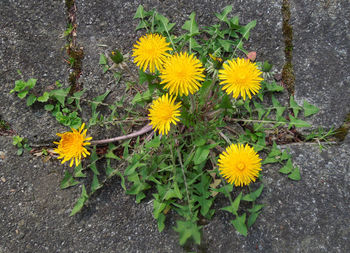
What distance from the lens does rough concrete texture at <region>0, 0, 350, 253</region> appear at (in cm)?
184

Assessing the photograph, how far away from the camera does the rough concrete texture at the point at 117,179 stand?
6.03ft

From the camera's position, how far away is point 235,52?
2199mm

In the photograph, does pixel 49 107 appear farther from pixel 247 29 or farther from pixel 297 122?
pixel 297 122

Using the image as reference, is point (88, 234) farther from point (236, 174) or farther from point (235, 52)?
point (235, 52)

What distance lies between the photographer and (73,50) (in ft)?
7.27

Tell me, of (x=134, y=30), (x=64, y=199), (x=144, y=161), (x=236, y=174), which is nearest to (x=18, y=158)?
(x=64, y=199)

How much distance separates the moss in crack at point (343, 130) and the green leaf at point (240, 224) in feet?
2.82

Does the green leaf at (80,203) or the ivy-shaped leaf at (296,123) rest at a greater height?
the ivy-shaped leaf at (296,123)

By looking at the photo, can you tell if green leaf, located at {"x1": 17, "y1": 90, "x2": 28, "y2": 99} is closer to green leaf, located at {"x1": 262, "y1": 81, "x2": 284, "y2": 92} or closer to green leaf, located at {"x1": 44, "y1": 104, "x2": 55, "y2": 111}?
green leaf, located at {"x1": 44, "y1": 104, "x2": 55, "y2": 111}

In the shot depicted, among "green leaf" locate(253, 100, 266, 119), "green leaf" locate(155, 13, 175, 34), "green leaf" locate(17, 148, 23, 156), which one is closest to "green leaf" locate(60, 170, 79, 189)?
"green leaf" locate(17, 148, 23, 156)

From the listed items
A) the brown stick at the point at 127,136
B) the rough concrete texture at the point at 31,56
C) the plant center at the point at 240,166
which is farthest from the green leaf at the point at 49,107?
the plant center at the point at 240,166

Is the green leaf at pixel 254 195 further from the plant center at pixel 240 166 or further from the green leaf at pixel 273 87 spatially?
the green leaf at pixel 273 87

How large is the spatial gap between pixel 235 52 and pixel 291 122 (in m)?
0.66

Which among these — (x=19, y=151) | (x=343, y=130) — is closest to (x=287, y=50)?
(x=343, y=130)
